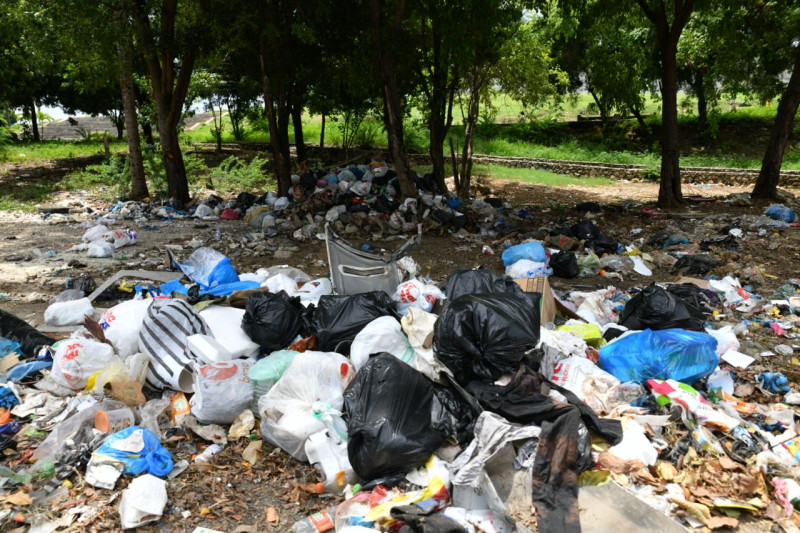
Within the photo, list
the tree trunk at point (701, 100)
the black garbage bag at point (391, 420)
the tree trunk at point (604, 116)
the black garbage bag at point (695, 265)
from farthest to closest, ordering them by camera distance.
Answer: the tree trunk at point (604, 116) < the tree trunk at point (701, 100) < the black garbage bag at point (695, 265) < the black garbage bag at point (391, 420)

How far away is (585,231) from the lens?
22.4ft

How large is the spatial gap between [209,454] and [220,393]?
1.03 ft

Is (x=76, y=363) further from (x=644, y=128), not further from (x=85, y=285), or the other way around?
(x=644, y=128)

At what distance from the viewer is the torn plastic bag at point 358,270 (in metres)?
4.20

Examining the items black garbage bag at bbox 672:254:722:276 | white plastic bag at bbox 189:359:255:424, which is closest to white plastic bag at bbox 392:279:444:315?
white plastic bag at bbox 189:359:255:424

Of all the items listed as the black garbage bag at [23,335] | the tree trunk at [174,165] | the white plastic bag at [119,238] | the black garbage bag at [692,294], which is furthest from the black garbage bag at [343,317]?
the tree trunk at [174,165]

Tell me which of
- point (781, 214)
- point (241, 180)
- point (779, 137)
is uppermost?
point (779, 137)

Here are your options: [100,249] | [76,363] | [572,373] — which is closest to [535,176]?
[100,249]

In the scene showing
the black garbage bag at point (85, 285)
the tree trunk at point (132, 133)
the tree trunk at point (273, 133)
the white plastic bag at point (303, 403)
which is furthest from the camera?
the tree trunk at point (132, 133)

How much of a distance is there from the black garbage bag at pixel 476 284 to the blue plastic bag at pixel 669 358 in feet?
2.95

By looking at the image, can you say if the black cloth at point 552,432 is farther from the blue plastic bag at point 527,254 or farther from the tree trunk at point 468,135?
the tree trunk at point 468,135

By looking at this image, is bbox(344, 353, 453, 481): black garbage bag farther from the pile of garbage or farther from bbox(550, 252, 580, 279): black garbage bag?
bbox(550, 252, 580, 279): black garbage bag

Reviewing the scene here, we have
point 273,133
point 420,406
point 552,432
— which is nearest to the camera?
point 552,432

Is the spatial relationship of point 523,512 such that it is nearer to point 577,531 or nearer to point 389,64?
point 577,531
